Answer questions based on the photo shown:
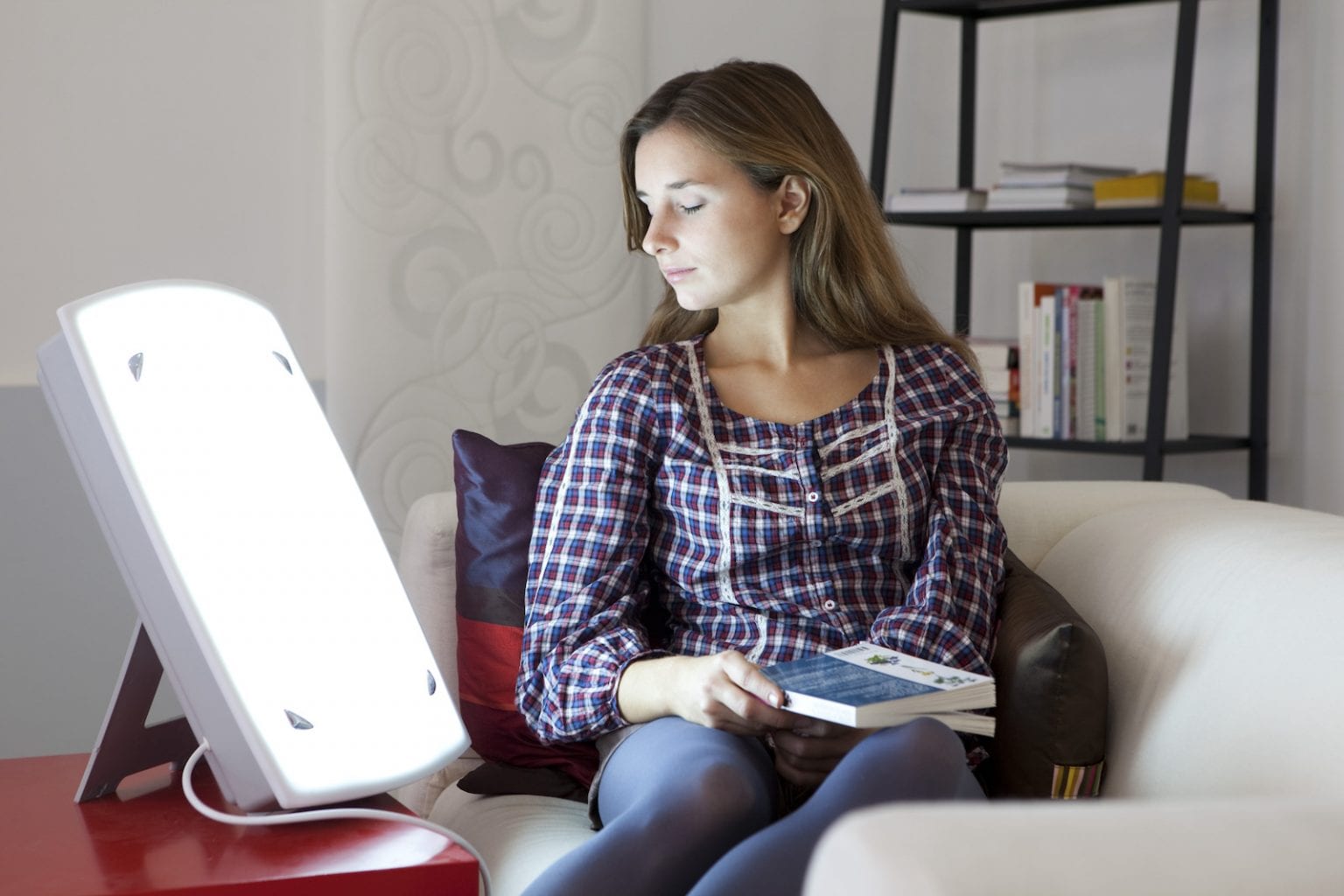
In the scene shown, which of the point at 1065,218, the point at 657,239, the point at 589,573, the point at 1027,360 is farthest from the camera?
the point at 1027,360

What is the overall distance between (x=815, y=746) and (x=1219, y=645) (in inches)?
15.7

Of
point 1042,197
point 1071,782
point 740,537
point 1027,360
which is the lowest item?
point 1071,782

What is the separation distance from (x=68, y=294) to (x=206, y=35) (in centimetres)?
50

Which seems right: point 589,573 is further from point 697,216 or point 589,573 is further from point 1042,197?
point 1042,197

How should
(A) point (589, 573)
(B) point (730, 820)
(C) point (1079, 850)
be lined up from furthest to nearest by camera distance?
1. (A) point (589, 573)
2. (B) point (730, 820)
3. (C) point (1079, 850)

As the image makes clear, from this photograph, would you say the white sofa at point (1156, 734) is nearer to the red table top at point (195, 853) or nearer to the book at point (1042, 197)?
the red table top at point (195, 853)

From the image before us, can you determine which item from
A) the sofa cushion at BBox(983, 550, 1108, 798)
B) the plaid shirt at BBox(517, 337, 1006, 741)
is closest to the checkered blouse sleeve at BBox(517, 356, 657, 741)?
the plaid shirt at BBox(517, 337, 1006, 741)

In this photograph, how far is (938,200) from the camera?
2.94 meters

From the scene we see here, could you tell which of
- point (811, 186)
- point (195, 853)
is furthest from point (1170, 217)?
point (195, 853)

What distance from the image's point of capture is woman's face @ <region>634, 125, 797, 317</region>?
1.69 metres

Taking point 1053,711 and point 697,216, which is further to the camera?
point 697,216

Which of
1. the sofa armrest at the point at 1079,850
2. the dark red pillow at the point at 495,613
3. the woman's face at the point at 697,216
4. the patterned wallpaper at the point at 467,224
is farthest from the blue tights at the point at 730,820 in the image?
the patterned wallpaper at the point at 467,224

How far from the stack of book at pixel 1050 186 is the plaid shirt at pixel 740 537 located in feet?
4.14

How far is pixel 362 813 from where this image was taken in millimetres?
1247
